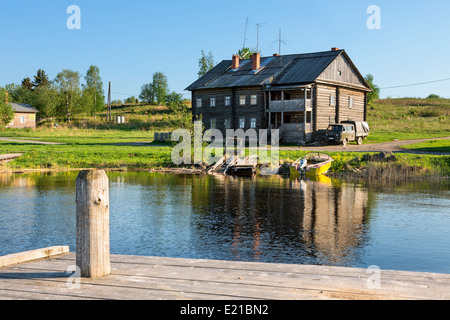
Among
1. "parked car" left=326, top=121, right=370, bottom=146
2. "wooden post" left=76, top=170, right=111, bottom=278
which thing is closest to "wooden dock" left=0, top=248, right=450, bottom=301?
"wooden post" left=76, top=170, right=111, bottom=278

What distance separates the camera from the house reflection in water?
11.5 m

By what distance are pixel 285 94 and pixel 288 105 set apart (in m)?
4.95

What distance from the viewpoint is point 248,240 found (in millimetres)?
12688

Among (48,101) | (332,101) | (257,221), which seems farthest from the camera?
(48,101)

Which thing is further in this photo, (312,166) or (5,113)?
(5,113)

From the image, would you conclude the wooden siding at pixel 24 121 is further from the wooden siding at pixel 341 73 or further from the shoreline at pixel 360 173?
the wooden siding at pixel 341 73

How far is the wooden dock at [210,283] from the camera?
509cm

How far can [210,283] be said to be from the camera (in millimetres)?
5543

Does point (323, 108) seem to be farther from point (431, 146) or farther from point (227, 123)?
point (431, 146)

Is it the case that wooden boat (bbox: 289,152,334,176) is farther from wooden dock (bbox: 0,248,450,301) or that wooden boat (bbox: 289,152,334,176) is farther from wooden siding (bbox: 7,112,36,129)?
wooden siding (bbox: 7,112,36,129)

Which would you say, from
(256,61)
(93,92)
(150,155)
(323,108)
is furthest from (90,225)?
(93,92)

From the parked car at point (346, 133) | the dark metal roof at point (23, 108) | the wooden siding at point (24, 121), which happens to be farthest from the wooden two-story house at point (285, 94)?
the wooden siding at point (24, 121)

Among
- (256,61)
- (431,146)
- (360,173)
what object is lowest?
(360,173)
